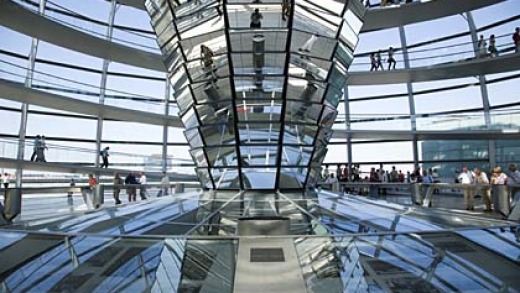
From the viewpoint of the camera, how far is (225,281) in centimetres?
340

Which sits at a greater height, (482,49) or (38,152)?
(482,49)

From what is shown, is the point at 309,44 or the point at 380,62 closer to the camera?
the point at 309,44

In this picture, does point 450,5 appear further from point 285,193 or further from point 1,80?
point 1,80

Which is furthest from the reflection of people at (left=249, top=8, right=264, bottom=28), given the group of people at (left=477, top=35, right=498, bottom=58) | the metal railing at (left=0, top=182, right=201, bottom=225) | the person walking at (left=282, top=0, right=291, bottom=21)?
the group of people at (left=477, top=35, right=498, bottom=58)

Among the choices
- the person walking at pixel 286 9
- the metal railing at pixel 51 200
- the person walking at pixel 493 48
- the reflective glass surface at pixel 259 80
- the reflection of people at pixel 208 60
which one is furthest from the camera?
the person walking at pixel 493 48

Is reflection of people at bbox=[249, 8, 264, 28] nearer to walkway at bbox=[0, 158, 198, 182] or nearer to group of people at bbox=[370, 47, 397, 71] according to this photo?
walkway at bbox=[0, 158, 198, 182]

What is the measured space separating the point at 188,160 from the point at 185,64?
1812 centimetres

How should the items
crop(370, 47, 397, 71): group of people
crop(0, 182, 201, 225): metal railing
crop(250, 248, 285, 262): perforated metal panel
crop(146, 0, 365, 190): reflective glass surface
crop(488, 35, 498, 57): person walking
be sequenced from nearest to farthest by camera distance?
crop(250, 248, 285, 262): perforated metal panel < crop(0, 182, 201, 225): metal railing < crop(146, 0, 365, 190): reflective glass surface < crop(488, 35, 498, 57): person walking < crop(370, 47, 397, 71): group of people

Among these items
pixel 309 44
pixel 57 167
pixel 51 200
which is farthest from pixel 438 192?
pixel 57 167

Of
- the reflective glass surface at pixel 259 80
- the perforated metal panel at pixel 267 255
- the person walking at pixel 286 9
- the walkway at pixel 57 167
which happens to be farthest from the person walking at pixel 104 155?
the perforated metal panel at pixel 267 255

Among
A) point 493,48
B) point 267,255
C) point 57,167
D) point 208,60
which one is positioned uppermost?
point 493,48

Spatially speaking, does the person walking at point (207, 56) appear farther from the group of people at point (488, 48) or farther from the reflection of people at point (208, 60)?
the group of people at point (488, 48)

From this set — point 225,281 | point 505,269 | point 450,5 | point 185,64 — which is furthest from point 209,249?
point 450,5

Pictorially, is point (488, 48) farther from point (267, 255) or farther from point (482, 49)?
point (267, 255)
